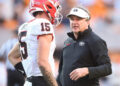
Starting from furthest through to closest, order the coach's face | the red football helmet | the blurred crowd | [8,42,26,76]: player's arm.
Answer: the blurred crowd → the coach's face → [8,42,26,76]: player's arm → the red football helmet

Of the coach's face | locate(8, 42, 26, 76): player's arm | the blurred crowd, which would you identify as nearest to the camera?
locate(8, 42, 26, 76): player's arm

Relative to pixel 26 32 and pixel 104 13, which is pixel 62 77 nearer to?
pixel 26 32

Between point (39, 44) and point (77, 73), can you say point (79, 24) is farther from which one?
point (39, 44)

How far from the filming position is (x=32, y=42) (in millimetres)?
3744

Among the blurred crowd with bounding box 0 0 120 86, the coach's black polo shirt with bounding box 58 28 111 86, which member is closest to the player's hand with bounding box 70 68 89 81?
the coach's black polo shirt with bounding box 58 28 111 86

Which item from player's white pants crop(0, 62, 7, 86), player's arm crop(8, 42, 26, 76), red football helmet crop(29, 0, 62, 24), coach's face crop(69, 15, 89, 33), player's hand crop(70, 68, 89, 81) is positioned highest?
red football helmet crop(29, 0, 62, 24)

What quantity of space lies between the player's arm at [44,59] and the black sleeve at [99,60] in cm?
111

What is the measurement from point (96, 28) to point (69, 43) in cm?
852

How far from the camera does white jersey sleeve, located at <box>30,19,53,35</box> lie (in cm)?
367

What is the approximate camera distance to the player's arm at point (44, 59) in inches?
143

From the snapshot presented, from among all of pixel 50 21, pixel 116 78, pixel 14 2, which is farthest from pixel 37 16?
pixel 14 2

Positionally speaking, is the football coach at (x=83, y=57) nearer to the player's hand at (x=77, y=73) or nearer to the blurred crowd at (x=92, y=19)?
the player's hand at (x=77, y=73)

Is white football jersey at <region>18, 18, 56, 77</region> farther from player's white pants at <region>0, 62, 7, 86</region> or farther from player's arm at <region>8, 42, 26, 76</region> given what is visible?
player's white pants at <region>0, 62, 7, 86</region>

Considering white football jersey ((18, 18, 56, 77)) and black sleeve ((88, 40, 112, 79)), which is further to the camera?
black sleeve ((88, 40, 112, 79))
